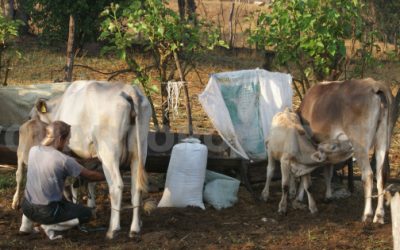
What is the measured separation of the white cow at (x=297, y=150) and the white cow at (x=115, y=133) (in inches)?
78.3

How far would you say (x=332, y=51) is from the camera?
9680 mm

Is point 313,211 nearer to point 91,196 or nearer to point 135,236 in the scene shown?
point 135,236

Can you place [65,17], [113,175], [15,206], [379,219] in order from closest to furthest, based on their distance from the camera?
[113,175] → [379,219] → [15,206] → [65,17]

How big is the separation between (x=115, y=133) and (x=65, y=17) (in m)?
14.0

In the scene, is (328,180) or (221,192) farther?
(328,180)

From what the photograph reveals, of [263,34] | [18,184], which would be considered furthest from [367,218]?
[18,184]

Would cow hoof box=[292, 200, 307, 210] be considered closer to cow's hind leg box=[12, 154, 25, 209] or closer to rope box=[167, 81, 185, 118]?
rope box=[167, 81, 185, 118]

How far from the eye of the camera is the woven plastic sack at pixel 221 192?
8656 millimetres

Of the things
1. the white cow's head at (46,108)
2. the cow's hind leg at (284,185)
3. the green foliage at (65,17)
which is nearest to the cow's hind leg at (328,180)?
the cow's hind leg at (284,185)

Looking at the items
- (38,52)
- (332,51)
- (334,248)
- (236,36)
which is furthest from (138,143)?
(236,36)

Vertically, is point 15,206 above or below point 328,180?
below

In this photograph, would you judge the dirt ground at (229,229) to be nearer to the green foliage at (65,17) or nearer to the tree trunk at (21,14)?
the green foliage at (65,17)

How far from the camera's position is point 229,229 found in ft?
24.7

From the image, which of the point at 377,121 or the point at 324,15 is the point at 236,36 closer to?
the point at 324,15
